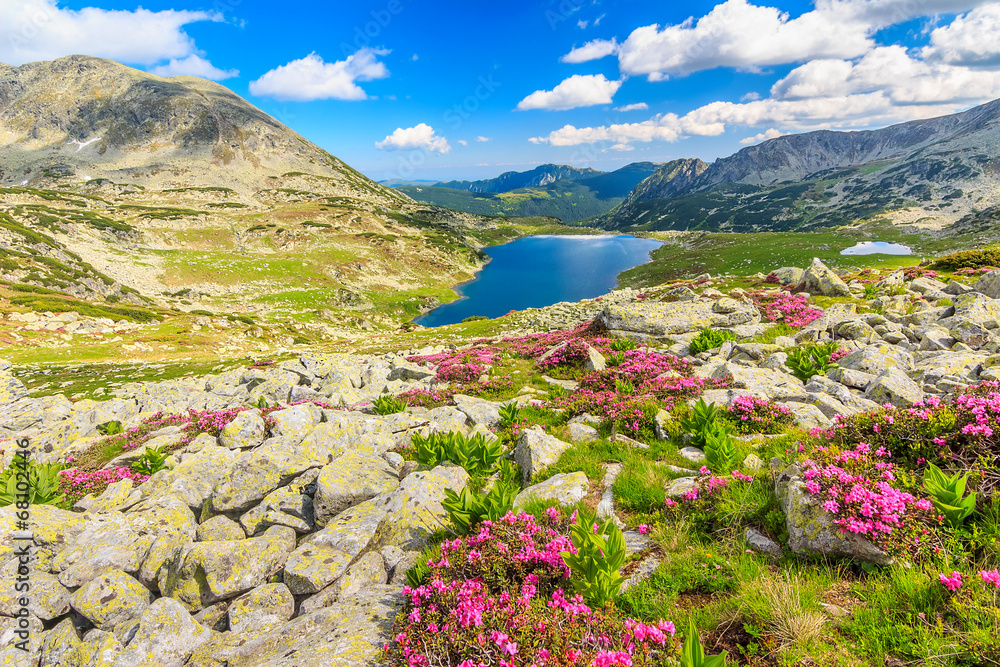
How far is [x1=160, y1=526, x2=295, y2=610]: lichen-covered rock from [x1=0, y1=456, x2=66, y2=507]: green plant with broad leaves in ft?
20.8

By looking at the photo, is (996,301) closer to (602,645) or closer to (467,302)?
(602,645)

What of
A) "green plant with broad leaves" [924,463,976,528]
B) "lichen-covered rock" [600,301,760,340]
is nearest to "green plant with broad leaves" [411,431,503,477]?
"green plant with broad leaves" [924,463,976,528]

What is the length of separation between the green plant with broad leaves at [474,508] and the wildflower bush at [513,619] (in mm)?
862

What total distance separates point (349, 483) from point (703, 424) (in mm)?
8541

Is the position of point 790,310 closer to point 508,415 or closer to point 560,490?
point 508,415

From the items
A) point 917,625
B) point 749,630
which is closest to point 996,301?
point 917,625

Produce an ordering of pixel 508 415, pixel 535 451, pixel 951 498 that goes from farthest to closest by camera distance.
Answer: pixel 508 415 → pixel 535 451 → pixel 951 498

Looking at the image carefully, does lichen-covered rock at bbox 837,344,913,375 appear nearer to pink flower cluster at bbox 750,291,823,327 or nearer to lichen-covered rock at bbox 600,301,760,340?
pink flower cluster at bbox 750,291,823,327

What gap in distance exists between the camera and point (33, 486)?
1005cm

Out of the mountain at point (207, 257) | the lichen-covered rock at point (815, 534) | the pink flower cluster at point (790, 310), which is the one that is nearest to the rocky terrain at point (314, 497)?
the lichen-covered rock at point (815, 534)

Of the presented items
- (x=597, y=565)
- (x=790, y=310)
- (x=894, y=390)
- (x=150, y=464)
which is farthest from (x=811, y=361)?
(x=150, y=464)

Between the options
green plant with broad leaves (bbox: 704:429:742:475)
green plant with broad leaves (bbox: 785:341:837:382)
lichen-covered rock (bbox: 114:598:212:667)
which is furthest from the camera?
green plant with broad leaves (bbox: 785:341:837:382)

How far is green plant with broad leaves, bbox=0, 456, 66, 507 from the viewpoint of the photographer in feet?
31.8

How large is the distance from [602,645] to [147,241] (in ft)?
504
